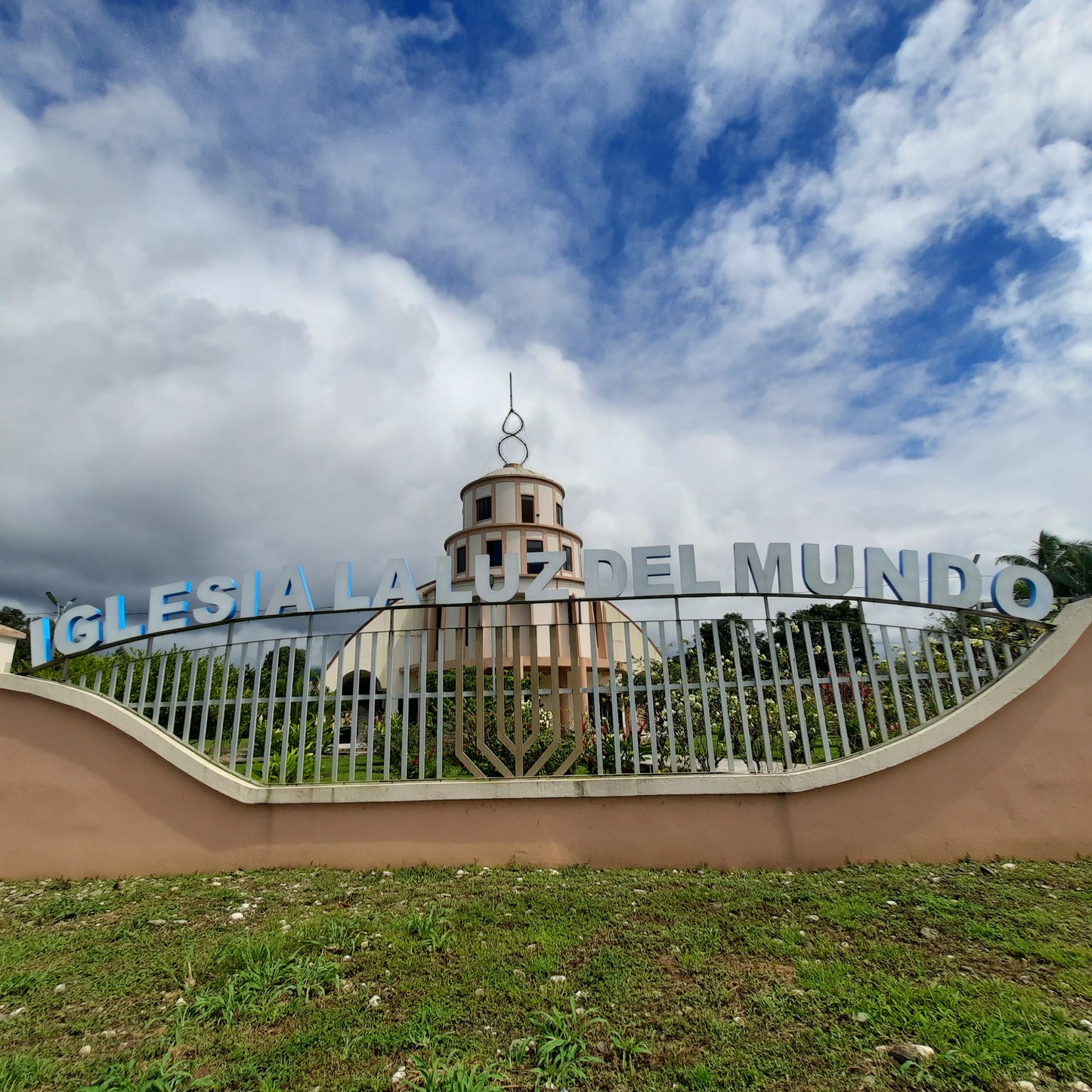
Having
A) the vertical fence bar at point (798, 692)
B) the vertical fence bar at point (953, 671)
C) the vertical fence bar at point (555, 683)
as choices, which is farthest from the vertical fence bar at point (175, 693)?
the vertical fence bar at point (953, 671)

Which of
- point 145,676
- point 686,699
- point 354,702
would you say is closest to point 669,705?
point 686,699

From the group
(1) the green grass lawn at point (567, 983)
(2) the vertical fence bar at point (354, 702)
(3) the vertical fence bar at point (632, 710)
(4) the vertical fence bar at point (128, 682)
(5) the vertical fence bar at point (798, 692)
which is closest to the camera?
(1) the green grass lawn at point (567, 983)

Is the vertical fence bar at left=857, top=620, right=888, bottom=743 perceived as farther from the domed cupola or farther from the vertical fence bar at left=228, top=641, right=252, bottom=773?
the domed cupola

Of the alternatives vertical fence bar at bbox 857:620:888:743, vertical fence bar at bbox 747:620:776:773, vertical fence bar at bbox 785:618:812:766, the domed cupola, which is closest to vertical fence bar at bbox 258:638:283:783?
vertical fence bar at bbox 747:620:776:773

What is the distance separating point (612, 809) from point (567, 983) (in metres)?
2.64

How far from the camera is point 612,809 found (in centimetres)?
670

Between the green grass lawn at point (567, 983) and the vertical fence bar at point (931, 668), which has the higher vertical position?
the vertical fence bar at point (931, 668)

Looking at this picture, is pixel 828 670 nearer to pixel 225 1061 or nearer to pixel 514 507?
pixel 225 1061

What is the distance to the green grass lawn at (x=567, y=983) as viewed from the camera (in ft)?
10.7

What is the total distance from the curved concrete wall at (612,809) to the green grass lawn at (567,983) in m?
0.41

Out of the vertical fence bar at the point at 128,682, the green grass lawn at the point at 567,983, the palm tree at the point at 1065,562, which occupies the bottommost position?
the green grass lawn at the point at 567,983

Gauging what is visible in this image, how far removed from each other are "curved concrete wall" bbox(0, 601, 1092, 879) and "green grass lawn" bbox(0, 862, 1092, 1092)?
0.41 m

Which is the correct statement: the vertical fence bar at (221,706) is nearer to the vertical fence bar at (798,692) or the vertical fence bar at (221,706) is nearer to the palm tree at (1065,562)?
the vertical fence bar at (798,692)

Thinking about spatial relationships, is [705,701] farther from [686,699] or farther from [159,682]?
[159,682]
